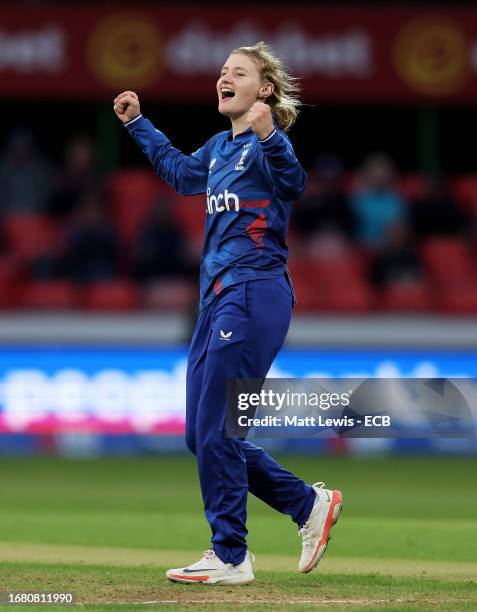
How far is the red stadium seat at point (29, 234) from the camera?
16.1m

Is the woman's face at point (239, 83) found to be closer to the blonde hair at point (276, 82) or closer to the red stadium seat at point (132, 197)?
the blonde hair at point (276, 82)

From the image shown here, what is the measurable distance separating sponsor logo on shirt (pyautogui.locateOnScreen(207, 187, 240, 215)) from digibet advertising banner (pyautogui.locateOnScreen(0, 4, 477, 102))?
35.1ft

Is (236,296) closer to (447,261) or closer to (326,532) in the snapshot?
(326,532)

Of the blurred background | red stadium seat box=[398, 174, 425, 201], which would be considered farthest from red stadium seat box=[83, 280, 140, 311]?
red stadium seat box=[398, 174, 425, 201]

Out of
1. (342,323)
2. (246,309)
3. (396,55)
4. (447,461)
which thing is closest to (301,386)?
(246,309)

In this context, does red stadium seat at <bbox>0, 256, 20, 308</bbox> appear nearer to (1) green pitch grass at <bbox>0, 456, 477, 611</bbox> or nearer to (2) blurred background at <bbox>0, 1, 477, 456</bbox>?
(2) blurred background at <bbox>0, 1, 477, 456</bbox>

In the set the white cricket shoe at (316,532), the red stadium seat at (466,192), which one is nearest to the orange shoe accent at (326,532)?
the white cricket shoe at (316,532)

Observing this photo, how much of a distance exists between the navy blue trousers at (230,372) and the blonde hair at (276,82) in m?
0.70

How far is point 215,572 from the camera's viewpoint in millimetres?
6156

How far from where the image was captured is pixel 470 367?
1359 centimetres

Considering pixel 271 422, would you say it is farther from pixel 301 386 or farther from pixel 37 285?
pixel 37 285

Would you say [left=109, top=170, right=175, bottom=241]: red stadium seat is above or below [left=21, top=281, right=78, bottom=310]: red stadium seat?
Answer: above

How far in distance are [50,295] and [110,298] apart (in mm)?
628

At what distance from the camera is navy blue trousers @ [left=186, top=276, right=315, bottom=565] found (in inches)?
240
